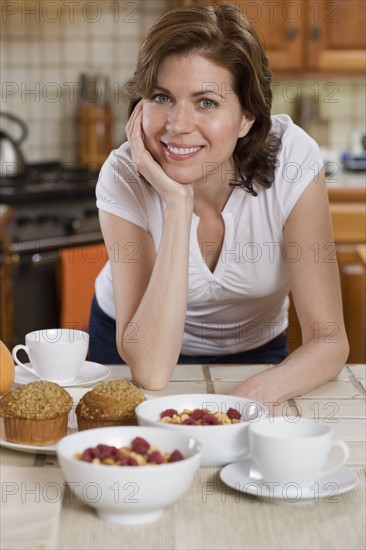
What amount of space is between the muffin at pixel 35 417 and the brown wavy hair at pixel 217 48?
662 millimetres

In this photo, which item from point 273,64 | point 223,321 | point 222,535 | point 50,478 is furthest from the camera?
point 273,64

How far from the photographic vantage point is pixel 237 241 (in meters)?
1.70

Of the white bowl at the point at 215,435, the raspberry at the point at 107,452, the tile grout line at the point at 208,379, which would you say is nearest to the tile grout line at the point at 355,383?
the tile grout line at the point at 208,379

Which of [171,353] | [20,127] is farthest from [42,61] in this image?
[171,353]

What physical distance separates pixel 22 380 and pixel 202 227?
0.54 m

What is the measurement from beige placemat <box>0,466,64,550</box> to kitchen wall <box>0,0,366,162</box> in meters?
3.16

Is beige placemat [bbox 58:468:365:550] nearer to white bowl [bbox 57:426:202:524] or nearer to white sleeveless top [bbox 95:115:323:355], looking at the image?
white bowl [bbox 57:426:202:524]

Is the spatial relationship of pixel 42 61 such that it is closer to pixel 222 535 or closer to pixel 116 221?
pixel 116 221

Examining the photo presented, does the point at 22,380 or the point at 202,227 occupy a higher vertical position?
the point at 202,227

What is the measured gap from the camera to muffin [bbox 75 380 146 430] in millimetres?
1066

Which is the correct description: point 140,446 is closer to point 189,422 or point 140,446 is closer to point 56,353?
point 189,422

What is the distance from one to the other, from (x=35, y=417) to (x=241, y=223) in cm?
77

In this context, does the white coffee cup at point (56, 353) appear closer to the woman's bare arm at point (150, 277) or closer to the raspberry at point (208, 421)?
the woman's bare arm at point (150, 277)

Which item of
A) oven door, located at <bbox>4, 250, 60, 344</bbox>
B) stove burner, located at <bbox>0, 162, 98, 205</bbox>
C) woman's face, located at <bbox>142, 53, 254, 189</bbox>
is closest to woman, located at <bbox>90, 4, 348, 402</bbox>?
woman's face, located at <bbox>142, 53, 254, 189</bbox>
